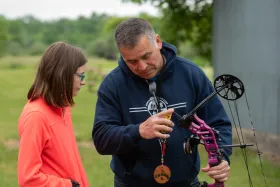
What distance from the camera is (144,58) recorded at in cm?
323

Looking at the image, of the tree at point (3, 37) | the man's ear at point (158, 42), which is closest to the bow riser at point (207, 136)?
the man's ear at point (158, 42)

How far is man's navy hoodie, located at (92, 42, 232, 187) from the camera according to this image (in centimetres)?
335

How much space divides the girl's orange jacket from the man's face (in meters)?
0.61

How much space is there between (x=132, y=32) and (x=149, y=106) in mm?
479

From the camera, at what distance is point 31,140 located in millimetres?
3188

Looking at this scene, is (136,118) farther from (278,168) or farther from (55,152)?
(278,168)

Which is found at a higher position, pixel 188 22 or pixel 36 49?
pixel 36 49

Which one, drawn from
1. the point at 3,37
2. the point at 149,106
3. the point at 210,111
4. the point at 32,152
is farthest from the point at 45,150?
the point at 3,37

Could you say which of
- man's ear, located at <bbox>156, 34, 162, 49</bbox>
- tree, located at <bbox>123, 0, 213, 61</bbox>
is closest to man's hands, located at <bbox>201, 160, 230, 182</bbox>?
man's ear, located at <bbox>156, 34, 162, 49</bbox>

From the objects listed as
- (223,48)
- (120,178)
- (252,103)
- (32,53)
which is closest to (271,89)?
(252,103)

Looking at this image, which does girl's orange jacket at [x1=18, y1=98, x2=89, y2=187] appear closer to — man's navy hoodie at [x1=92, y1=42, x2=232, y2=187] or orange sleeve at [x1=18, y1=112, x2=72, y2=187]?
orange sleeve at [x1=18, y1=112, x2=72, y2=187]

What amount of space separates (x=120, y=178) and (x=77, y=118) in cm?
1545

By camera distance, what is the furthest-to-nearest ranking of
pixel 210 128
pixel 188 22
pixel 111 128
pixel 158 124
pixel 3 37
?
pixel 3 37
pixel 188 22
pixel 111 128
pixel 210 128
pixel 158 124

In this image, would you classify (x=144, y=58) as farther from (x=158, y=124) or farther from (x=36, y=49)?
(x=36, y=49)
